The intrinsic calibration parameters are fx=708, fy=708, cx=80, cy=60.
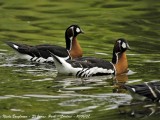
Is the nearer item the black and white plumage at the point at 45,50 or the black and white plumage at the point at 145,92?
the black and white plumage at the point at 145,92

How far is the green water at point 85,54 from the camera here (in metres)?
14.0

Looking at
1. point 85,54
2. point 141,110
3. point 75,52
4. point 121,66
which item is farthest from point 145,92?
point 85,54

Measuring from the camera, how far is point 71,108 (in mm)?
14047

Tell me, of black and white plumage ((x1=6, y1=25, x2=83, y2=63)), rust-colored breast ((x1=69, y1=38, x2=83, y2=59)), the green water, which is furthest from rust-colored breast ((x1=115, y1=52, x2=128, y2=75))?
rust-colored breast ((x1=69, y1=38, x2=83, y2=59))

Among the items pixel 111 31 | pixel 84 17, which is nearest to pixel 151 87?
pixel 111 31

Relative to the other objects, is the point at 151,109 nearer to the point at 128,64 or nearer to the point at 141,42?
the point at 128,64

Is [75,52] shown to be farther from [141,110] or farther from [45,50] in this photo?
[141,110]

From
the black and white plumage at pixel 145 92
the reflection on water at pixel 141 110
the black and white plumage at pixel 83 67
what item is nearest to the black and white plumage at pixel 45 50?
the black and white plumage at pixel 83 67

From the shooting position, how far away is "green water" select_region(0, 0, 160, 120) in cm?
1405

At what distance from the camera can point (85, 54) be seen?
21.6 metres

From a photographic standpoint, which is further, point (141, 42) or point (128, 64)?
point (141, 42)

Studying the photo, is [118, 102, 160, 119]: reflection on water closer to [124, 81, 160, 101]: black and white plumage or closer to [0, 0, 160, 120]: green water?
[0, 0, 160, 120]: green water

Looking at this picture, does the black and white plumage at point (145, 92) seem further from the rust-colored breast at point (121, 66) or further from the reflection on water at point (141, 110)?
the rust-colored breast at point (121, 66)

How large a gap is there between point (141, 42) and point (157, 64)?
4202mm
